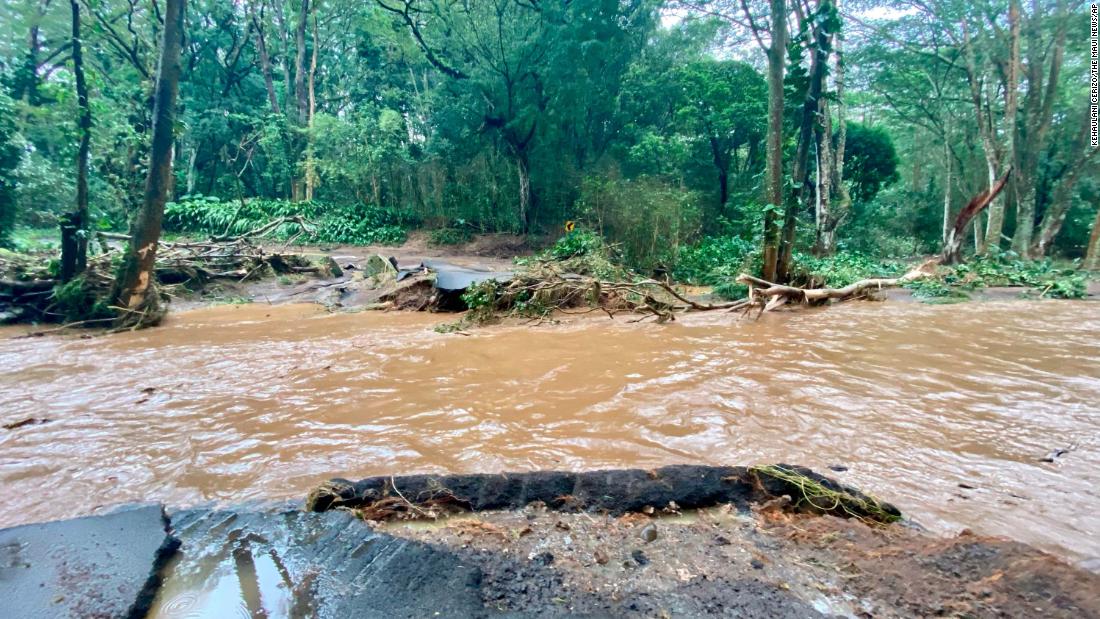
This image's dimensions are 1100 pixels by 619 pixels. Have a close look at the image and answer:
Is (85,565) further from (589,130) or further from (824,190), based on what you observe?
(589,130)

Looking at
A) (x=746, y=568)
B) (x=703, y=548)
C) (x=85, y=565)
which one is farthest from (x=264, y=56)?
(x=746, y=568)

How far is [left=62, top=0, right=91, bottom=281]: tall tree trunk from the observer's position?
8719 mm

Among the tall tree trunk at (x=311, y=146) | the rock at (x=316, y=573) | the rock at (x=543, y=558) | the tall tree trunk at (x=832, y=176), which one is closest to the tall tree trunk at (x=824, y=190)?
the tall tree trunk at (x=832, y=176)

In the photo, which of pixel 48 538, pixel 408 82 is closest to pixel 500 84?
pixel 408 82

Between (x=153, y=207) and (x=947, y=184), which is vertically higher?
(x=947, y=184)

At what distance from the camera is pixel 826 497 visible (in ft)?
8.82

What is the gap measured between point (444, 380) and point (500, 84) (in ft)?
53.4

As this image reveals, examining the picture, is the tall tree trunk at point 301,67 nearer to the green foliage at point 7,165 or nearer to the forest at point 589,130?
the forest at point 589,130

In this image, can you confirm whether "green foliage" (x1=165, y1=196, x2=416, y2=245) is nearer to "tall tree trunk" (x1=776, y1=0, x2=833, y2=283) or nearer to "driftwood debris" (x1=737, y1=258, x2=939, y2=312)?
"tall tree trunk" (x1=776, y1=0, x2=833, y2=283)

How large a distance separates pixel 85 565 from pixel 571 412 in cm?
303

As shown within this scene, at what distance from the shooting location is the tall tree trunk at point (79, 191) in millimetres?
8719

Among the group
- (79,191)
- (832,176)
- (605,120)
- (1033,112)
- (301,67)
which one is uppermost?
(301,67)

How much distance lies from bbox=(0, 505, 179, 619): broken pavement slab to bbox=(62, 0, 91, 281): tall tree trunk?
8.50 m

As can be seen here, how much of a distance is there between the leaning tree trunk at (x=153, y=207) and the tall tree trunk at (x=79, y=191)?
103 centimetres
